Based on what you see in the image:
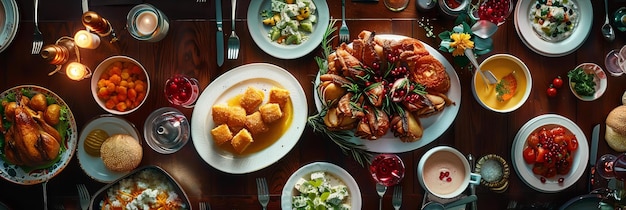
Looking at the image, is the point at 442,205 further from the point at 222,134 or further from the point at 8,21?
the point at 8,21

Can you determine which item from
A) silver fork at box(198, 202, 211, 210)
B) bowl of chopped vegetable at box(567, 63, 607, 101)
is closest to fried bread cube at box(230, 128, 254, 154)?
silver fork at box(198, 202, 211, 210)

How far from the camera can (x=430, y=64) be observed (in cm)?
207

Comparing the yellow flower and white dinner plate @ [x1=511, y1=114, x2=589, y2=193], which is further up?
the yellow flower

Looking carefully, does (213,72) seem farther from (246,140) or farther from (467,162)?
(467,162)

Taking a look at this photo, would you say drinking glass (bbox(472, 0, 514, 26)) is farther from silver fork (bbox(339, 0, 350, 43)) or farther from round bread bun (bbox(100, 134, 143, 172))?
round bread bun (bbox(100, 134, 143, 172))

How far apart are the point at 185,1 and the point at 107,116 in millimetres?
569

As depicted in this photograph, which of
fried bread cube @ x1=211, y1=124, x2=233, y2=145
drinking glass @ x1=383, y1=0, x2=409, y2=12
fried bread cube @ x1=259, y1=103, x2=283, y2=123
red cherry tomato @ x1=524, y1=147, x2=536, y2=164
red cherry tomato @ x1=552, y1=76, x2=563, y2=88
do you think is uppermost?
drinking glass @ x1=383, y1=0, x2=409, y2=12

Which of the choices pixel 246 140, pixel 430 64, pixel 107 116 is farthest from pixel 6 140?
pixel 430 64

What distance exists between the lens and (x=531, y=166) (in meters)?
2.23

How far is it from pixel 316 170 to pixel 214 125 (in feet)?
1.50

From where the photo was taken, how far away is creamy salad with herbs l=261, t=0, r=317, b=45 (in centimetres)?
217

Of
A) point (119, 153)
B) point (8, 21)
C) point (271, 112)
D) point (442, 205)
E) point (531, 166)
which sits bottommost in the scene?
point (442, 205)

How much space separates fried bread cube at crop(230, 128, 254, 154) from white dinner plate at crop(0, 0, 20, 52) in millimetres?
1025

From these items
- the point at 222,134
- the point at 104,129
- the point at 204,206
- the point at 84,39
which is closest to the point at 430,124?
the point at 222,134
